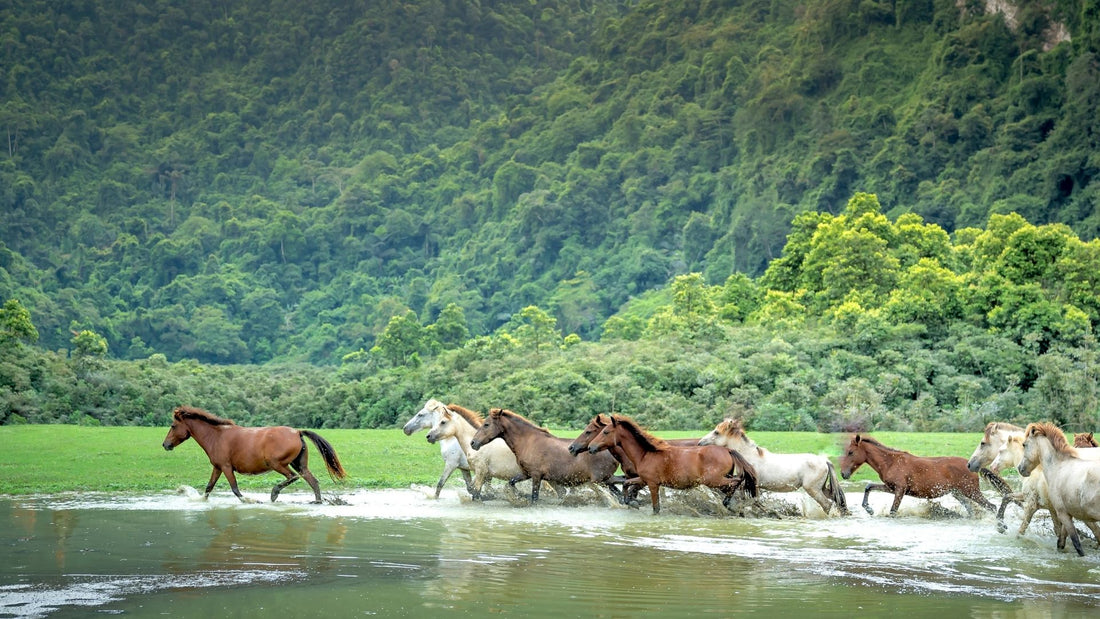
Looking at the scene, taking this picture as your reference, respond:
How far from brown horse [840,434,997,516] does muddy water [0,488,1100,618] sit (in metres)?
0.37

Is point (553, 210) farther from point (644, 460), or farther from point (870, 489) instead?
point (644, 460)

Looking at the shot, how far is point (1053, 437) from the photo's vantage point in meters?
12.3

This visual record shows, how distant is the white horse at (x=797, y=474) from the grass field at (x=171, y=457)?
199 inches

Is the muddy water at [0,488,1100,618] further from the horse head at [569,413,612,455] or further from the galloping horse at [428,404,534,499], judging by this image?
the galloping horse at [428,404,534,499]

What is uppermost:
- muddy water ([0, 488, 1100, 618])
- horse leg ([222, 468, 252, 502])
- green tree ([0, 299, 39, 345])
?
green tree ([0, 299, 39, 345])

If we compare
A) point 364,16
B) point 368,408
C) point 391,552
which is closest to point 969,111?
point 368,408

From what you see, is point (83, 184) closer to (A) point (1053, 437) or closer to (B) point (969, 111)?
(B) point (969, 111)

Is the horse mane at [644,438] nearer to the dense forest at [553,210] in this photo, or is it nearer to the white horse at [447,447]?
the white horse at [447,447]

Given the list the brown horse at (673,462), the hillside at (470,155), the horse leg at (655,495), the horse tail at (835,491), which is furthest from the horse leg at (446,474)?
the hillside at (470,155)

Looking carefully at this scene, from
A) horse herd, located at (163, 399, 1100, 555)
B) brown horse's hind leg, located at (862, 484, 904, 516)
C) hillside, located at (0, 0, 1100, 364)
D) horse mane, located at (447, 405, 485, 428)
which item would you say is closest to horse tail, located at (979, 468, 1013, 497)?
horse herd, located at (163, 399, 1100, 555)

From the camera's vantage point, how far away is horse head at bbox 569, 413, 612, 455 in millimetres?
15658

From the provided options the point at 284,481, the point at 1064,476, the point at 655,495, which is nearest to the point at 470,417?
the point at 284,481

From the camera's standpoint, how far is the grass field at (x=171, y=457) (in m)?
18.3

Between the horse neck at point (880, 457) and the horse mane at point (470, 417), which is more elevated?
the horse mane at point (470, 417)
